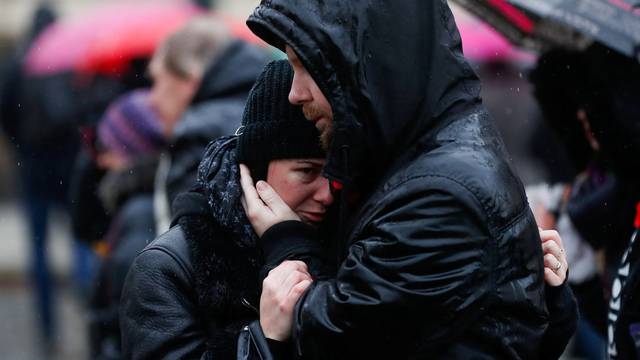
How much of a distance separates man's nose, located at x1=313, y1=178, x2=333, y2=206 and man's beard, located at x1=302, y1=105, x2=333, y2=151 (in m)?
0.21

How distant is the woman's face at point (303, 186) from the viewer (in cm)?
328

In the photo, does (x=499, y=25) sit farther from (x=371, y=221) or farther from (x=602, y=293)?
(x=371, y=221)

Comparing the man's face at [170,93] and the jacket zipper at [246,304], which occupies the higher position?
the jacket zipper at [246,304]

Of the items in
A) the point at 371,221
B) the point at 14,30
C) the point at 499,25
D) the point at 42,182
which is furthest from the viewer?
the point at 14,30

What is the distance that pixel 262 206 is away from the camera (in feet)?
10.5

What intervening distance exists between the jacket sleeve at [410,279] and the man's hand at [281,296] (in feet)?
0.33

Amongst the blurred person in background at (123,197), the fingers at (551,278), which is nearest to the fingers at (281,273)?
the fingers at (551,278)

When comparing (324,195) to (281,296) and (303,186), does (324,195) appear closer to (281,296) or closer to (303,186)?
(303,186)

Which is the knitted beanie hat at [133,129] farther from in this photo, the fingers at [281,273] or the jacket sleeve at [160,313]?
the fingers at [281,273]

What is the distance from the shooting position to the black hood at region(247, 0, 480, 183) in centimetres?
288

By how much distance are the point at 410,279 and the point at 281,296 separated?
0.33m

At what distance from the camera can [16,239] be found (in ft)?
45.5

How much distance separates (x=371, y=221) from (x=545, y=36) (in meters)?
1.57

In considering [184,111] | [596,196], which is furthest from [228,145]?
[184,111]
